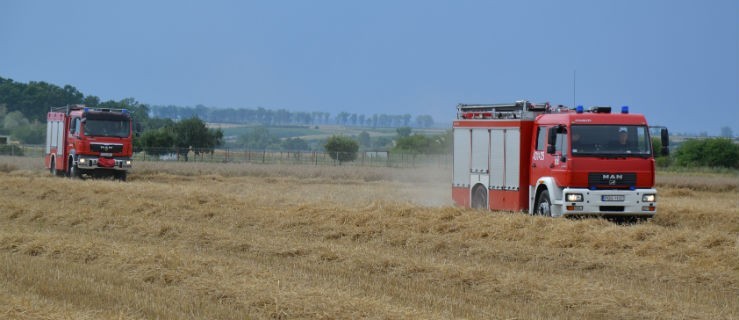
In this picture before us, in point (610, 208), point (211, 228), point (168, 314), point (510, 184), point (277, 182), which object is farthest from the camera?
point (277, 182)

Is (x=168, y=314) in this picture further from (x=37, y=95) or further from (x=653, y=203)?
(x=37, y=95)

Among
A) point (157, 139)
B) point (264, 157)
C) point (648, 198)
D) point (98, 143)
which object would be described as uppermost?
point (157, 139)

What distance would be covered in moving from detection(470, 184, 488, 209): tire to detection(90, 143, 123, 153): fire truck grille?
20.2 metres

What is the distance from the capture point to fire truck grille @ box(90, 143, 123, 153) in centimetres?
4097

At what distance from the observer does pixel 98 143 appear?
41.1 m

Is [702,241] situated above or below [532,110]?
below

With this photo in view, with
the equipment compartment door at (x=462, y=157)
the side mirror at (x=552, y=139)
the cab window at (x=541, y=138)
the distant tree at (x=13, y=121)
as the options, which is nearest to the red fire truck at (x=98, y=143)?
the equipment compartment door at (x=462, y=157)

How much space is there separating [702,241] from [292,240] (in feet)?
24.4

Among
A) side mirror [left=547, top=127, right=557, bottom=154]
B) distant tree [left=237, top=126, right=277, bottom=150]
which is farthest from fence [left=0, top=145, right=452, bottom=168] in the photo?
distant tree [left=237, top=126, right=277, bottom=150]

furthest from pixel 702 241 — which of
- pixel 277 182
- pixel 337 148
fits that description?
pixel 337 148

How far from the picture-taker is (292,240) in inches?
729

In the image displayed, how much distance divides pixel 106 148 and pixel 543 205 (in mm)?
23708

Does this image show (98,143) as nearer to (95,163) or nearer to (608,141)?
(95,163)

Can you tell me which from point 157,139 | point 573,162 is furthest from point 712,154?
point 573,162
